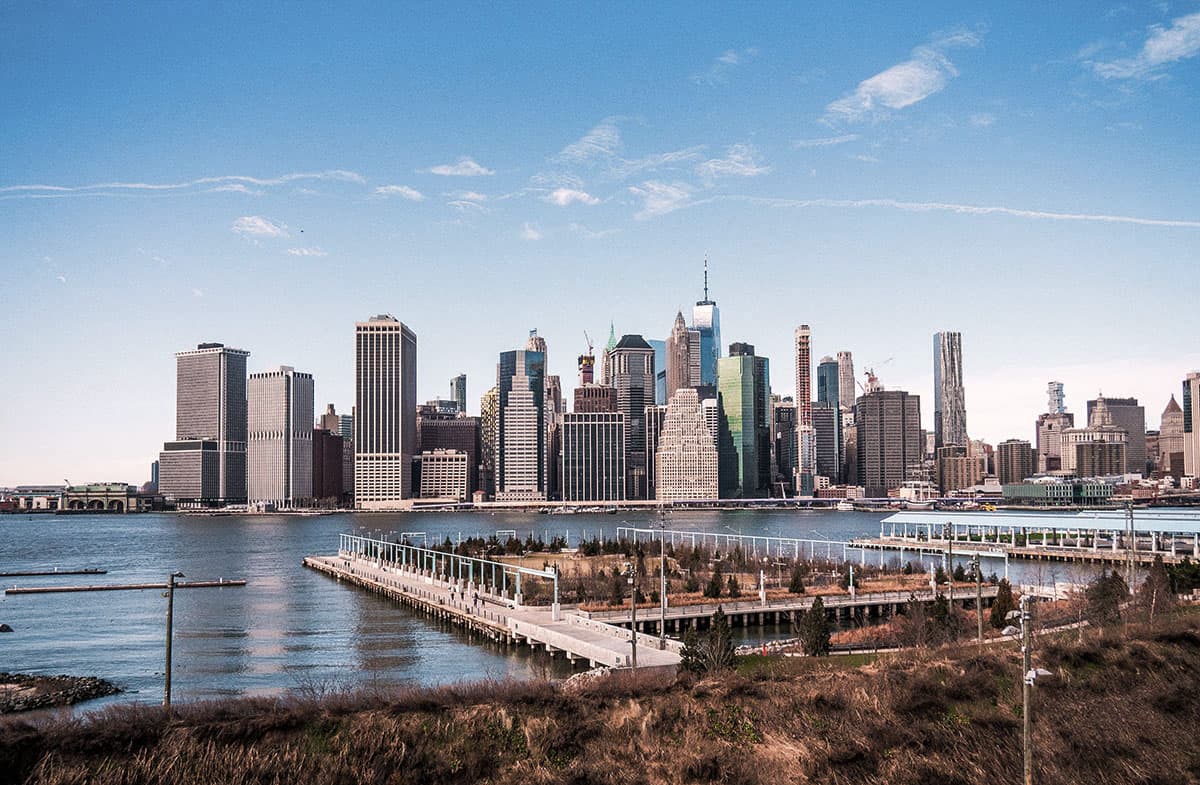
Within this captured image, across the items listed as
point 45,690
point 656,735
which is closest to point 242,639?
point 45,690

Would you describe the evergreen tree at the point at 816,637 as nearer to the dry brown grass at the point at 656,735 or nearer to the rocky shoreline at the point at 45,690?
the dry brown grass at the point at 656,735

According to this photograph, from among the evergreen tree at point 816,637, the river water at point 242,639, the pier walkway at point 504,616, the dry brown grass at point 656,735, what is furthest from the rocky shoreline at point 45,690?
the evergreen tree at point 816,637

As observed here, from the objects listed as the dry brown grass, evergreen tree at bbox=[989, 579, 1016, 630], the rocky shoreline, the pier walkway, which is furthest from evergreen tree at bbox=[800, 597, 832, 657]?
the rocky shoreline

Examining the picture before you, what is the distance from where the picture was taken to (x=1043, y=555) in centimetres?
10531

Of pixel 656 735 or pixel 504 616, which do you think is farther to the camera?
pixel 504 616

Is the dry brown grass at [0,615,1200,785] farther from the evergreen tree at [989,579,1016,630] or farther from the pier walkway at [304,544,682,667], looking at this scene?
the evergreen tree at [989,579,1016,630]

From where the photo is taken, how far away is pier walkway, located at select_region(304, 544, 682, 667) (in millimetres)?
42719

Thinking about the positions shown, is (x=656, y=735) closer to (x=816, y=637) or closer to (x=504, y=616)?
(x=816, y=637)

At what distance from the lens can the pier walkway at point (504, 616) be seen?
42.7m

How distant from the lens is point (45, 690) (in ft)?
Result: 134

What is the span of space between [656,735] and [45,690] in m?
26.5

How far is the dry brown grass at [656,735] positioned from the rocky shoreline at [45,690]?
46.3 ft

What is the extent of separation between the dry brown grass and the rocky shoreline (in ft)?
46.3

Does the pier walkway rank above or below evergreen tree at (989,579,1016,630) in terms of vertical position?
below
